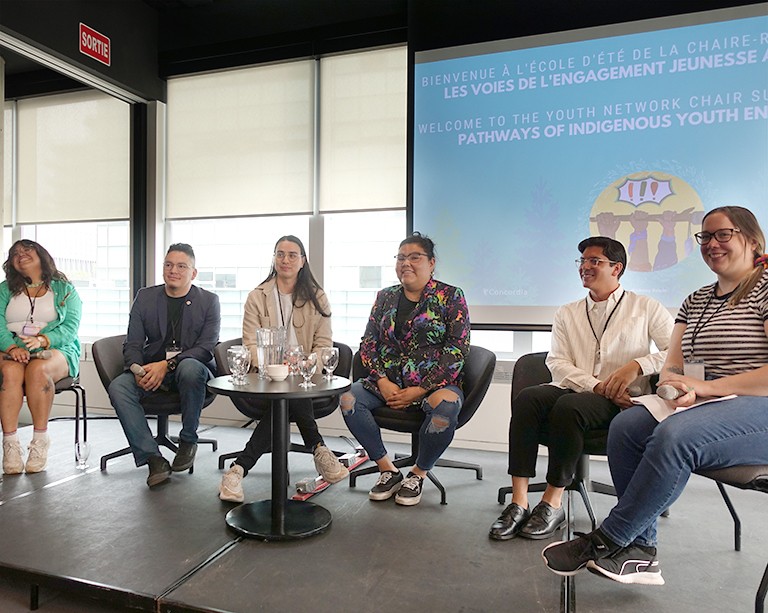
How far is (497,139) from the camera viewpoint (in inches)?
132

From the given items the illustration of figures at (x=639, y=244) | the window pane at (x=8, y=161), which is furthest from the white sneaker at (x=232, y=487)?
the window pane at (x=8, y=161)

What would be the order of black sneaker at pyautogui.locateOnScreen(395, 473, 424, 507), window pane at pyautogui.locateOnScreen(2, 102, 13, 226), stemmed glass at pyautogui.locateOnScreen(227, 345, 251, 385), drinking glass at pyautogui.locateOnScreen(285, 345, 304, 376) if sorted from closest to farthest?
stemmed glass at pyautogui.locateOnScreen(227, 345, 251, 385) → drinking glass at pyautogui.locateOnScreen(285, 345, 304, 376) → black sneaker at pyautogui.locateOnScreen(395, 473, 424, 507) → window pane at pyautogui.locateOnScreen(2, 102, 13, 226)

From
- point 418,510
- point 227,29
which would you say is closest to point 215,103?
point 227,29

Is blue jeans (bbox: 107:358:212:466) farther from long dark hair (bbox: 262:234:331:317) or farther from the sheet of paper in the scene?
the sheet of paper

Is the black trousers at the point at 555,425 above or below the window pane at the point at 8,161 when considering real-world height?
below

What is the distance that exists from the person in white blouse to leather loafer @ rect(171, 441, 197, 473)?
5.10 feet

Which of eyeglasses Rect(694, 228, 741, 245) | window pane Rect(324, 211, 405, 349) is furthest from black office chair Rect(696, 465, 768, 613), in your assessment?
window pane Rect(324, 211, 405, 349)

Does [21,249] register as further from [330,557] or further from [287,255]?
[330,557]

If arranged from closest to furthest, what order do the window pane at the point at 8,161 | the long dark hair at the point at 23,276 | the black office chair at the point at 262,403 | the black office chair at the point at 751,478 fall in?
1. the black office chair at the point at 751,478
2. the black office chair at the point at 262,403
3. the long dark hair at the point at 23,276
4. the window pane at the point at 8,161

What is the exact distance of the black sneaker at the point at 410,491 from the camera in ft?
8.26

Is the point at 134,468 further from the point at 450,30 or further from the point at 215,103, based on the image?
the point at 450,30

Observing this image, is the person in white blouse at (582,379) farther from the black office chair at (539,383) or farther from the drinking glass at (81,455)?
the drinking glass at (81,455)

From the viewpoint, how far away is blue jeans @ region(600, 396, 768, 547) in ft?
5.37

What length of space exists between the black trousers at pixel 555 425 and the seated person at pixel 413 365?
308 millimetres
